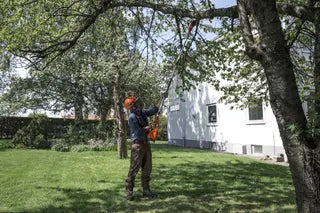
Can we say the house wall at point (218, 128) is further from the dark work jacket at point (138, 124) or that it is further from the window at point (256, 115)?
the dark work jacket at point (138, 124)

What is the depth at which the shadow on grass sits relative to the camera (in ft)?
18.3

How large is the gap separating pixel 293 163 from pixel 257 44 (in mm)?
1536

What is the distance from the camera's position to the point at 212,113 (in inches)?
768

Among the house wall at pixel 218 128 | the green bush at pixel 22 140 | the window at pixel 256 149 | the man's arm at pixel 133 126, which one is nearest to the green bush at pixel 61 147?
the green bush at pixel 22 140

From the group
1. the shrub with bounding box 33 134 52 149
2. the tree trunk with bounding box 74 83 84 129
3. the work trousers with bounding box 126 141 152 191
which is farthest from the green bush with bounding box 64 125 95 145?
the work trousers with bounding box 126 141 152 191

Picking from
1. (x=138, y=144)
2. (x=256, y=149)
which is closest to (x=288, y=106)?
(x=138, y=144)

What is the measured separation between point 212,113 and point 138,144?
13705 millimetres

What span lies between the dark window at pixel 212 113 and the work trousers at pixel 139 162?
1295cm

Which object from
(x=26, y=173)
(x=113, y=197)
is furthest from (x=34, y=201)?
(x=26, y=173)

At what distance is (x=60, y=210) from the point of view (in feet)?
18.6

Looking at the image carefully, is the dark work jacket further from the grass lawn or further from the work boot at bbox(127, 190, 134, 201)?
the grass lawn

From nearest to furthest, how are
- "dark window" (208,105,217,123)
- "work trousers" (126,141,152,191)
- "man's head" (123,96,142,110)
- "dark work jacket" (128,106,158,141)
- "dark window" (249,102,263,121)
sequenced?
"work trousers" (126,141,152,191) < "dark work jacket" (128,106,158,141) < "man's head" (123,96,142,110) < "dark window" (249,102,263,121) < "dark window" (208,105,217,123)

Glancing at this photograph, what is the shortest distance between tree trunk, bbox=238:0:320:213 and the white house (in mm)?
5772

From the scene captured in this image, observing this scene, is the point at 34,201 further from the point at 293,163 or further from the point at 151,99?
the point at 151,99
